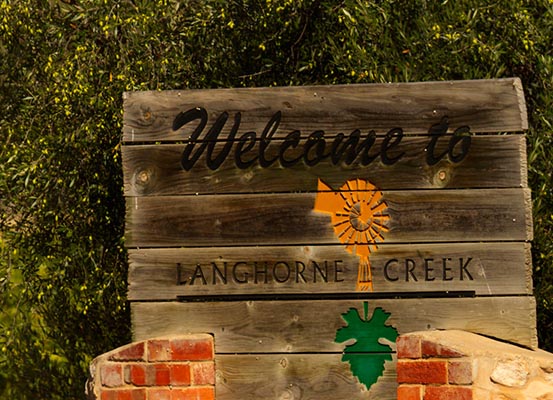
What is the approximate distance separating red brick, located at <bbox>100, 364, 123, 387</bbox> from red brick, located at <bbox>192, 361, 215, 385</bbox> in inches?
15.8

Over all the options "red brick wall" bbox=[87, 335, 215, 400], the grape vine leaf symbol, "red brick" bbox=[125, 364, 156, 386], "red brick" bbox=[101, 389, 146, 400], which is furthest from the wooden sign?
"red brick" bbox=[101, 389, 146, 400]

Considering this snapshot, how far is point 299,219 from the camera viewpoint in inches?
253

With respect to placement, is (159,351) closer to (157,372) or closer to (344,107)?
(157,372)

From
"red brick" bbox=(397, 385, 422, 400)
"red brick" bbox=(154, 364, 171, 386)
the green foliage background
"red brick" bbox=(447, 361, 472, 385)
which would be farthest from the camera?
the green foliage background

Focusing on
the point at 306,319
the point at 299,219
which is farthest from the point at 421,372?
the point at 299,219

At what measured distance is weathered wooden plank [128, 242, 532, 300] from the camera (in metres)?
6.30

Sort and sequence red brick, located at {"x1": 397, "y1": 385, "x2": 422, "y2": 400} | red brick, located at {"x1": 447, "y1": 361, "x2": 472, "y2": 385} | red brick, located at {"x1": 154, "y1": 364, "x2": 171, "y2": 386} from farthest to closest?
1. red brick, located at {"x1": 154, "y1": 364, "x2": 171, "y2": 386}
2. red brick, located at {"x1": 397, "y1": 385, "x2": 422, "y2": 400}
3. red brick, located at {"x1": 447, "y1": 361, "x2": 472, "y2": 385}

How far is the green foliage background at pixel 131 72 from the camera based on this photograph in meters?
8.26

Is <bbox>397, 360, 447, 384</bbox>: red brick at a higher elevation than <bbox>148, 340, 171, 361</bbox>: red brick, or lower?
lower

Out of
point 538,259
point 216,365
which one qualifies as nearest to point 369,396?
point 216,365

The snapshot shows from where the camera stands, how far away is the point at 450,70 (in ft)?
27.4

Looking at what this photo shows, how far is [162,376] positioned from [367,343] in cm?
113

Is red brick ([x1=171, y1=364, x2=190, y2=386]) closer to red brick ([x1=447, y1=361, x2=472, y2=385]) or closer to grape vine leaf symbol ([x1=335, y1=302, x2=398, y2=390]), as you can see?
grape vine leaf symbol ([x1=335, y1=302, x2=398, y2=390])

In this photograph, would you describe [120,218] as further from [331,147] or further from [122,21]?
[331,147]
